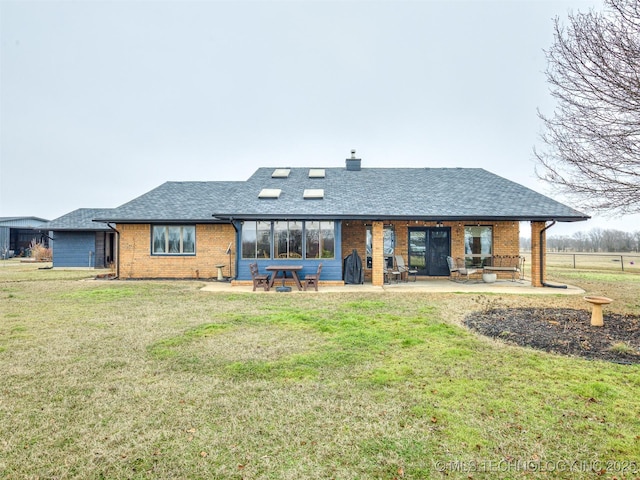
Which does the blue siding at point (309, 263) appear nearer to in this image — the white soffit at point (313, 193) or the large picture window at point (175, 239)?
the white soffit at point (313, 193)

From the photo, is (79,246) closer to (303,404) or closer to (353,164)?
(353,164)

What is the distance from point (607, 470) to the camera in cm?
247

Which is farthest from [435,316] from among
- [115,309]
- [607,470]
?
[115,309]

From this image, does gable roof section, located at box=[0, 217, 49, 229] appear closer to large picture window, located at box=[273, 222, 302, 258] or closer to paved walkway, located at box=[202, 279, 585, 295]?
paved walkway, located at box=[202, 279, 585, 295]

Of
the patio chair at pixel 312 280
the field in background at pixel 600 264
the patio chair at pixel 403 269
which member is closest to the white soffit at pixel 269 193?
the patio chair at pixel 312 280

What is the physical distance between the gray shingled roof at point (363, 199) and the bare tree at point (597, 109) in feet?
18.3

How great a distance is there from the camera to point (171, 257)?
14836 mm

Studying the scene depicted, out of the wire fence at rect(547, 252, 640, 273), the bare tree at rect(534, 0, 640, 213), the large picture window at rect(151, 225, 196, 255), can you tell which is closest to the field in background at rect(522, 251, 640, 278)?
the wire fence at rect(547, 252, 640, 273)

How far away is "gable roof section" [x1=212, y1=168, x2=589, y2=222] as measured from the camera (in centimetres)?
1236

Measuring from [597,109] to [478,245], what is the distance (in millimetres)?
8932

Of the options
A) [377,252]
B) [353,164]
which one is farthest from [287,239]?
[353,164]

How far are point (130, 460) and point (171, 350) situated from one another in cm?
268

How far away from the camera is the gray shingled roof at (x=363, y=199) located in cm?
1241

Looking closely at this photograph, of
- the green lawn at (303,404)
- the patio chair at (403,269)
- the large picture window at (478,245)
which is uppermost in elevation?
the large picture window at (478,245)
